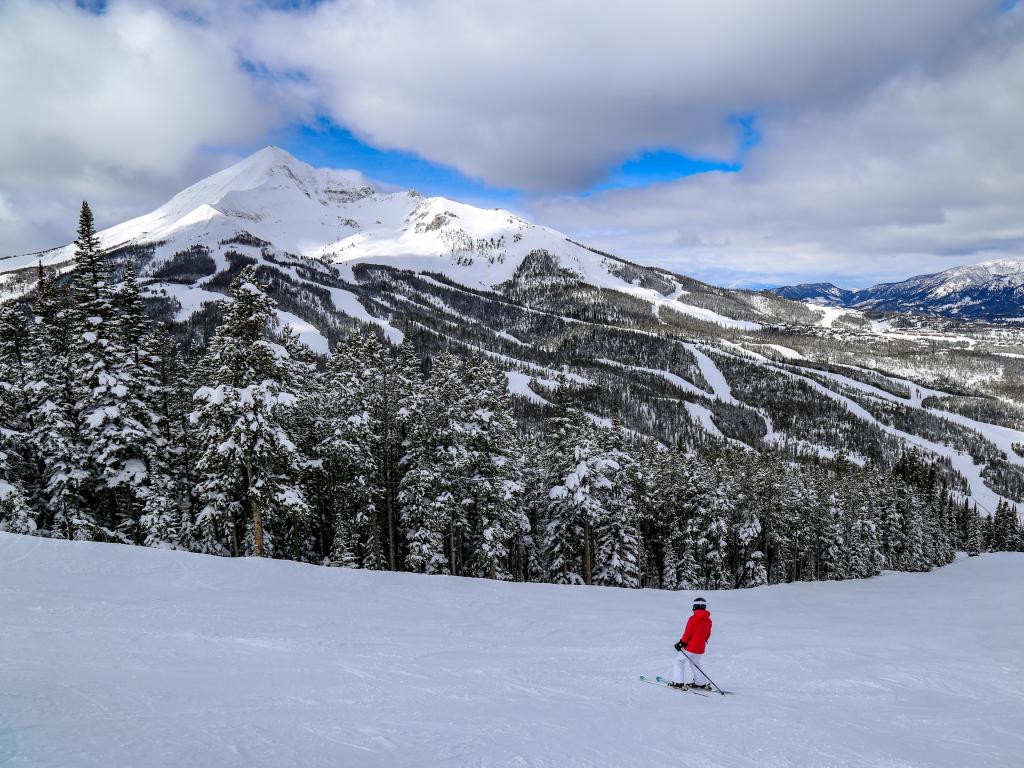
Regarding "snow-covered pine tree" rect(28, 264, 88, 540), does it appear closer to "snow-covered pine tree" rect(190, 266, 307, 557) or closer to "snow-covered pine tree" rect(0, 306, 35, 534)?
"snow-covered pine tree" rect(0, 306, 35, 534)

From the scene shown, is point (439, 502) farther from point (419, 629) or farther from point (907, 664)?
point (907, 664)

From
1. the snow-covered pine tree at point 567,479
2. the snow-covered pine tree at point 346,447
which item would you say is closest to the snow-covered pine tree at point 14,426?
the snow-covered pine tree at point 346,447

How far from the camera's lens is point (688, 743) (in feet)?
24.5

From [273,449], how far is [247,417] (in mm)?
1603

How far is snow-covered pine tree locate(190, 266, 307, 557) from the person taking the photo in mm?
20719

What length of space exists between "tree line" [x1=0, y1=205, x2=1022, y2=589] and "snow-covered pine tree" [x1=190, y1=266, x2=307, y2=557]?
0.25ft

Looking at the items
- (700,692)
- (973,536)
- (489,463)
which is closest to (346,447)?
(489,463)

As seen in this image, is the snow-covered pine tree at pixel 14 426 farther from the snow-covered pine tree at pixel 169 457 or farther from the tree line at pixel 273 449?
the snow-covered pine tree at pixel 169 457

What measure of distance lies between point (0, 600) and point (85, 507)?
15566mm

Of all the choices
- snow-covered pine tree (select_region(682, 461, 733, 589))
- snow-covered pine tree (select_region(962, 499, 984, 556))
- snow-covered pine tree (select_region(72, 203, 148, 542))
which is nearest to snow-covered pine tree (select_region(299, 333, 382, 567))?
snow-covered pine tree (select_region(72, 203, 148, 542))

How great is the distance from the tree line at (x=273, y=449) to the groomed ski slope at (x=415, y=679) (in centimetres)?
617

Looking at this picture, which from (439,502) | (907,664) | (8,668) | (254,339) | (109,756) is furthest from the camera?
(439,502)

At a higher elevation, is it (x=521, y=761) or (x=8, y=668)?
(x=8, y=668)

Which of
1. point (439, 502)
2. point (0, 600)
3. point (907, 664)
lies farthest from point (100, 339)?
point (907, 664)
